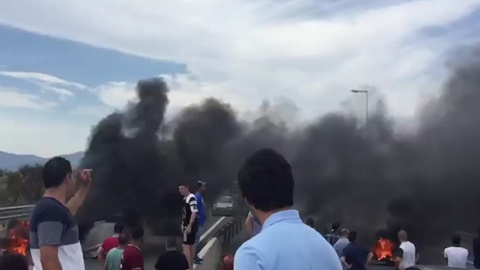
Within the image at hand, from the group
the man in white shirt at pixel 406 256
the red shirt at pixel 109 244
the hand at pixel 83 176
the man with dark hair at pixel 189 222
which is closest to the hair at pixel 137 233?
the red shirt at pixel 109 244

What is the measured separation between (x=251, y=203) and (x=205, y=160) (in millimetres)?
24257

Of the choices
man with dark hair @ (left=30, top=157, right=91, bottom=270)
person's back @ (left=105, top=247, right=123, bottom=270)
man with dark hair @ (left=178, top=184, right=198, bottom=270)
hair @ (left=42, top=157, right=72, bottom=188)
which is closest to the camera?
man with dark hair @ (left=30, top=157, right=91, bottom=270)

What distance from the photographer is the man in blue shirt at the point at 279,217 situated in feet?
8.44

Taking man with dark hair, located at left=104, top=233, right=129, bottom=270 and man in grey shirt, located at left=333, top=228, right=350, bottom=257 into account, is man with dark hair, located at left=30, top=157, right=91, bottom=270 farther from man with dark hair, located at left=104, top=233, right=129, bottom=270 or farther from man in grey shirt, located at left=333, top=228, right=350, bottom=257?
man in grey shirt, located at left=333, top=228, right=350, bottom=257

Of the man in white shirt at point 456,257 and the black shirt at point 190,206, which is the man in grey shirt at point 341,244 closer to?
the man in white shirt at point 456,257

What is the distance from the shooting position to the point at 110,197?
22703 mm

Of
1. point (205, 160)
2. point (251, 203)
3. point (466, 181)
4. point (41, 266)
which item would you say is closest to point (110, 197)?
point (205, 160)

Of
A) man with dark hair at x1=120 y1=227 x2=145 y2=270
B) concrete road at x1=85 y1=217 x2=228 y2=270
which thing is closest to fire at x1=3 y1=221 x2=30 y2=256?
man with dark hair at x1=120 y1=227 x2=145 y2=270

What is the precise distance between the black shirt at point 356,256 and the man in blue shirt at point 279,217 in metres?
7.10

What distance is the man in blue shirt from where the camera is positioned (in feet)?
8.44

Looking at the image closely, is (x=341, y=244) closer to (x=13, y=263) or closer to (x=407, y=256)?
(x=407, y=256)

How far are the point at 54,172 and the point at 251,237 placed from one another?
1850 mm

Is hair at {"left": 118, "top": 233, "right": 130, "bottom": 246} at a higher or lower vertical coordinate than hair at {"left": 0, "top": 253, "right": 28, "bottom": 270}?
lower

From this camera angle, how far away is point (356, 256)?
9.64m
